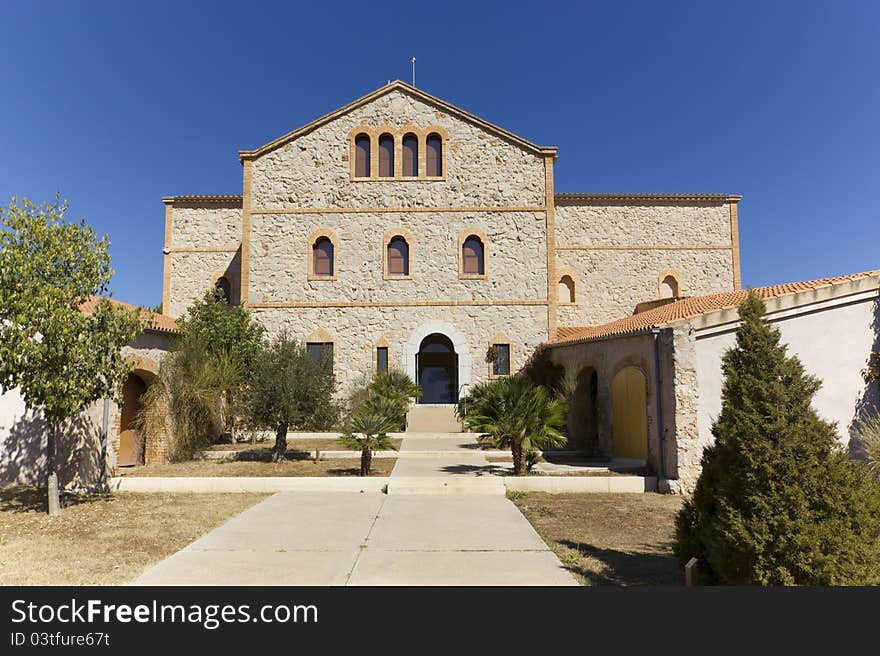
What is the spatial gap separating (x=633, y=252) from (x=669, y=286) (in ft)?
6.67

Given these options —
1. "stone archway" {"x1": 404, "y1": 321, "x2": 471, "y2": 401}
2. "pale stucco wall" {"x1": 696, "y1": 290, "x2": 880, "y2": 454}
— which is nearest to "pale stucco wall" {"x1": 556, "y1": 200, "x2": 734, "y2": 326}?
"stone archway" {"x1": 404, "y1": 321, "x2": 471, "y2": 401}

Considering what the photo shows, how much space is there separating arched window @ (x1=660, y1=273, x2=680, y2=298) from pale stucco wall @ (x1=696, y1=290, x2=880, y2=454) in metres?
11.8

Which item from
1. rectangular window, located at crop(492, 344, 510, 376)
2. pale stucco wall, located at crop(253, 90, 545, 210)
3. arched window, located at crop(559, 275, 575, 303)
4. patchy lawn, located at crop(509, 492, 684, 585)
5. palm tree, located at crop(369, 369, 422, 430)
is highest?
pale stucco wall, located at crop(253, 90, 545, 210)

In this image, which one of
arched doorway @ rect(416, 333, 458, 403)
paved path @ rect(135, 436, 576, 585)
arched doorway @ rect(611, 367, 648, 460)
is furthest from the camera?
arched doorway @ rect(416, 333, 458, 403)

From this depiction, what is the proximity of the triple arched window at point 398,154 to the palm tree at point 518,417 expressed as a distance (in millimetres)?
10679

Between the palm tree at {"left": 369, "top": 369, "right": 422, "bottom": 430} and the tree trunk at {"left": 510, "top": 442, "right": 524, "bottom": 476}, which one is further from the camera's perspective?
the palm tree at {"left": 369, "top": 369, "right": 422, "bottom": 430}

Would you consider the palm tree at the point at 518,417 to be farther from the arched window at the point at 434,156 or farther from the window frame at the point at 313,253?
the arched window at the point at 434,156

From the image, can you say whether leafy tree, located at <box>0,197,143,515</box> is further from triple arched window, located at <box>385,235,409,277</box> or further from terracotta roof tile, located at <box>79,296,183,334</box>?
triple arched window, located at <box>385,235,409,277</box>

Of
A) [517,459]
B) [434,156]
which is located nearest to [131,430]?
[517,459]

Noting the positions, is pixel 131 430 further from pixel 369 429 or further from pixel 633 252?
pixel 633 252

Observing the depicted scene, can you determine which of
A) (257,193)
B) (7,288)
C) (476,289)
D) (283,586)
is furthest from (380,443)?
(257,193)

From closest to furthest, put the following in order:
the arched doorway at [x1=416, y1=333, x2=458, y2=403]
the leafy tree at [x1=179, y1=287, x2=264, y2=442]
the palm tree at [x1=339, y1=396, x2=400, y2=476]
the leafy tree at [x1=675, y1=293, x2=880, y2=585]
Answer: the leafy tree at [x1=675, y1=293, x2=880, y2=585], the palm tree at [x1=339, y1=396, x2=400, y2=476], the leafy tree at [x1=179, y1=287, x2=264, y2=442], the arched doorway at [x1=416, y1=333, x2=458, y2=403]

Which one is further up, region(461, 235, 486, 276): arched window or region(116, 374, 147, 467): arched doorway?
region(461, 235, 486, 276): arched window

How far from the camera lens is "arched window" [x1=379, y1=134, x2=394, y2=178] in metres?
18.8
